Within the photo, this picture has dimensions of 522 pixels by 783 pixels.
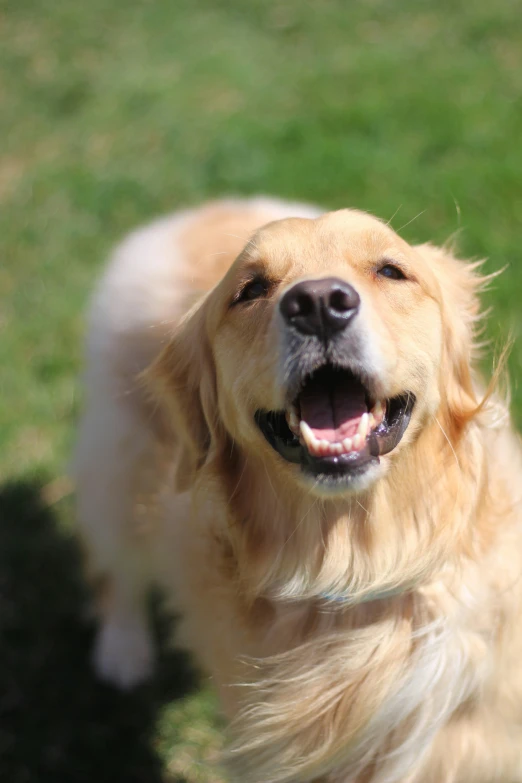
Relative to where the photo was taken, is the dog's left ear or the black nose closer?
the black nose

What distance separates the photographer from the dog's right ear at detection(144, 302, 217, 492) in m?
2.37

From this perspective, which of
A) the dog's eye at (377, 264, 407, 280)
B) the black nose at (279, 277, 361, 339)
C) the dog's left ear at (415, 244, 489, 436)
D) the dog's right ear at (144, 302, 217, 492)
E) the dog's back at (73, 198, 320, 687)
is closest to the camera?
the black nose at (279, 277, 361, 339)

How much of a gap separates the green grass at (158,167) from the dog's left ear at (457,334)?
154cm

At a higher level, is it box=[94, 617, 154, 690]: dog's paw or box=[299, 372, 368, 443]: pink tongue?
box=[299, 372, 368, 443]: pink tongue

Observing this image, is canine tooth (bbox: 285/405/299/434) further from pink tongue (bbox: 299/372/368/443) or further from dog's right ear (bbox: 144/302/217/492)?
dog's right ear (bbox: 144/302/217/492)

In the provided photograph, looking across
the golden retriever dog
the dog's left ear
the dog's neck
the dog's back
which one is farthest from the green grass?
the dog's left ear

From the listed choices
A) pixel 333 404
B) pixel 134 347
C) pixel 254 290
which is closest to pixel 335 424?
pixel 333 404

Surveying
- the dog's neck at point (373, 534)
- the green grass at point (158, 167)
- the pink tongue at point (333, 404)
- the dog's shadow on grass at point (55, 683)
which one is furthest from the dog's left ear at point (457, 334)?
the dog's shadow on grass at point (55, 683)

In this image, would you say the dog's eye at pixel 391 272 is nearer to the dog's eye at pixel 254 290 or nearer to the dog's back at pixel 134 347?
the dog's eye at pixel 254 290

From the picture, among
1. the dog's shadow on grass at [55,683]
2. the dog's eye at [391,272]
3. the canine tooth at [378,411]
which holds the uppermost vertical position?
the dog's eye at [391,272]

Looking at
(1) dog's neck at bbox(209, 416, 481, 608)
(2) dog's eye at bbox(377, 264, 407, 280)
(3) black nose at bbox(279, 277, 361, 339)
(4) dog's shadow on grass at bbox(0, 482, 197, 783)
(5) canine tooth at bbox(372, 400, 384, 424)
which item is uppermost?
(2) dog's eye at bbox(377, 264, 407, 280)

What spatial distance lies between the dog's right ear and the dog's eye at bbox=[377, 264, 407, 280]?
61 cm

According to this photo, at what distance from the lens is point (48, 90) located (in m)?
6.59

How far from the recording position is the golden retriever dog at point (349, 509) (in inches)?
75.7
